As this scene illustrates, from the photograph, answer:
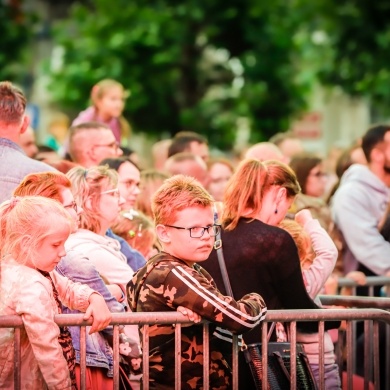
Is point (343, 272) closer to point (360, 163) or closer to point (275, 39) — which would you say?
point (360, 163)

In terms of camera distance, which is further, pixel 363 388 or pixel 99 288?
pixel 363 388

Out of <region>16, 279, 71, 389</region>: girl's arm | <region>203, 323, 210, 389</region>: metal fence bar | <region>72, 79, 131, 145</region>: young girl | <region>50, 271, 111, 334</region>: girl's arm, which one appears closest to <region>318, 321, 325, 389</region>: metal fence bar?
<region>203, 323, 210, 389</region>: metal fence bar

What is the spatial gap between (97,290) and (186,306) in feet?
2.59

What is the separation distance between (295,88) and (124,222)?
15.0 m

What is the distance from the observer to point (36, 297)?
6.39m

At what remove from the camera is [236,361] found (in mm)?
6867

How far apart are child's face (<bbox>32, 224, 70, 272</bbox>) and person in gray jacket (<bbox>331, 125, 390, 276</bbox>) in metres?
4.29

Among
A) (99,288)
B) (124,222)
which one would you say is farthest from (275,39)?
(99,288)

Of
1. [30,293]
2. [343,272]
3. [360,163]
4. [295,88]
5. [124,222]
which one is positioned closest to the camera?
[30,293]

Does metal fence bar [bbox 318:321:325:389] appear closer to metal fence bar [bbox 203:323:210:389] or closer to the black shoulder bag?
the black shoulder bag

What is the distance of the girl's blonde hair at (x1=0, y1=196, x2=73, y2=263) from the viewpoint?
21.3 ft

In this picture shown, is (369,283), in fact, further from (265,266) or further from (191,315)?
(191,315)

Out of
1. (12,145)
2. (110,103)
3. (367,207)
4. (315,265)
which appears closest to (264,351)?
(315,265)

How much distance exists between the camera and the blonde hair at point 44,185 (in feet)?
23.4
